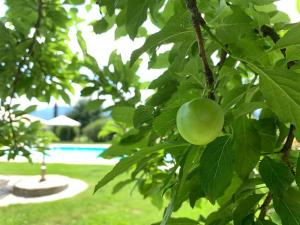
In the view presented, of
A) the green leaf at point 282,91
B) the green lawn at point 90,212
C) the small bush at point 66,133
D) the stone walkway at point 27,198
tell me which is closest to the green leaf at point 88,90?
the green leaf at point 282,91

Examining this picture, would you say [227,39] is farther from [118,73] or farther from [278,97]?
[118,73]

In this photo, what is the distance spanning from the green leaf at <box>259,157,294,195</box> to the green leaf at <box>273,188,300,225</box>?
3cm

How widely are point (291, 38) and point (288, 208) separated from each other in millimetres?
311

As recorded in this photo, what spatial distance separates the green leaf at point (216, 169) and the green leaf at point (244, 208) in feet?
0.45

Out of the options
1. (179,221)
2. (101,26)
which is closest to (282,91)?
(179,221)

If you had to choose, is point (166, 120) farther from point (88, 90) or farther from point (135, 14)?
point (88, 90)

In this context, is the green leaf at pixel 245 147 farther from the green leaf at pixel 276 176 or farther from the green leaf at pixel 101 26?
the green leaf at pixel 101 26

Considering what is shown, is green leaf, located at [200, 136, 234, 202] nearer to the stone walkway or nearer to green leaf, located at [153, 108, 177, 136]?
green leaf, located at [153, 108, 177, 136]

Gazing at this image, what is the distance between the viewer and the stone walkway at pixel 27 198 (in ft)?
22.6

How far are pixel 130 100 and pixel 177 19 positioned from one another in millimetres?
754

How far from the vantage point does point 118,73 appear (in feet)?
5.41

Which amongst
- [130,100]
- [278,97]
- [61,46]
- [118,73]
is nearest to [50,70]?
[61,46]

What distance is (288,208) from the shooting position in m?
0.77

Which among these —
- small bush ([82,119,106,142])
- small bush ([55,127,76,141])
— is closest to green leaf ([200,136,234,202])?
small bush ([82,119,106,142])
